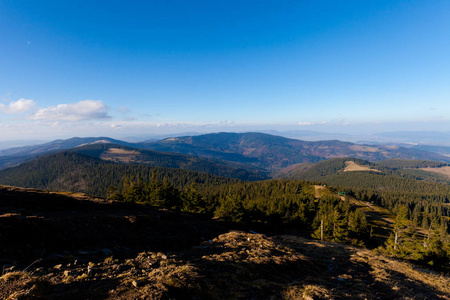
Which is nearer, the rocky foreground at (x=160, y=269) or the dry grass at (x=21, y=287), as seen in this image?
the dry grass at (x=21, y=287)

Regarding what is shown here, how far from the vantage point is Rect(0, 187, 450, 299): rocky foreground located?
7781 mm

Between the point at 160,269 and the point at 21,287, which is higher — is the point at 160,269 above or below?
below

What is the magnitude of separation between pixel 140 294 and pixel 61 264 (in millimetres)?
6570

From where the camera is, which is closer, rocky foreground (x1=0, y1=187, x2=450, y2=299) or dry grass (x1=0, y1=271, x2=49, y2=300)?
dry grass (x1=0, y1=271, x2=49, y2=300)

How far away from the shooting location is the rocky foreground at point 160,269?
7.78m

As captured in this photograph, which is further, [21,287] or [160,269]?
[160,269]

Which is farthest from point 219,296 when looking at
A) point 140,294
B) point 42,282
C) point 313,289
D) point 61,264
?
point 61,264

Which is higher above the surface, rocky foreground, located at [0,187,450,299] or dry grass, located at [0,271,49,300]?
dry grass, located at [0,271,49,300]

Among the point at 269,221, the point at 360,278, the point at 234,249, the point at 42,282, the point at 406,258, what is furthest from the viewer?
the point at 269,221

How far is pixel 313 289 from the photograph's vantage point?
10.3 m

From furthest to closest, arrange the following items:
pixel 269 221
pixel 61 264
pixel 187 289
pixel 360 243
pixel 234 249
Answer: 1. pixel 269 221
2. pixel 360 243
3. pixel 234 249
4. pixel 61 264
5. pixel 187 289

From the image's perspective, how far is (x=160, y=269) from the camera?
396 inches

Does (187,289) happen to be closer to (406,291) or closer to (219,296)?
(219,296)

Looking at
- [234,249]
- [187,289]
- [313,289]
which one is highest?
[187,289]
